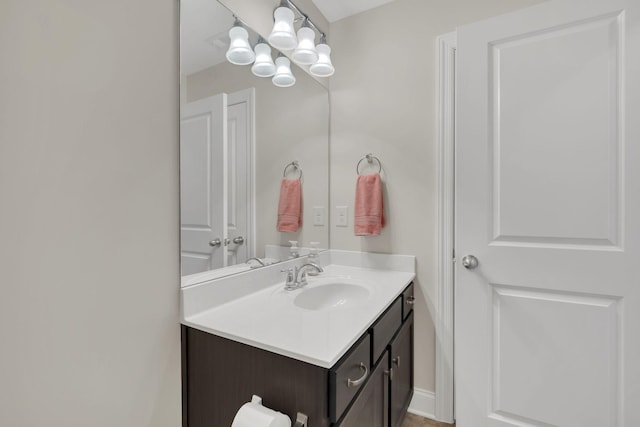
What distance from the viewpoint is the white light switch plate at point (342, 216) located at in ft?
6.14

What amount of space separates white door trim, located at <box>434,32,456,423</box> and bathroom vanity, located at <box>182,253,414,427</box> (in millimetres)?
368

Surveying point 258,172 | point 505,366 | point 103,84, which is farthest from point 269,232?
point 505,366

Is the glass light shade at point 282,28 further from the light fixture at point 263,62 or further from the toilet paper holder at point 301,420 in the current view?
the toilet paper holder at point 301,420

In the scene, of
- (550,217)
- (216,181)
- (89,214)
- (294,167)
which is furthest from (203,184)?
(550,217)

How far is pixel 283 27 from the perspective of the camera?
1.40m

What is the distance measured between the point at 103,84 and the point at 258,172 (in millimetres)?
689

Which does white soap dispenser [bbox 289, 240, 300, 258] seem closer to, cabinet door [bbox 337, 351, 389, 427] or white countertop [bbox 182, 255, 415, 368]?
white countertop [bbox 182, 255, 415, 368]

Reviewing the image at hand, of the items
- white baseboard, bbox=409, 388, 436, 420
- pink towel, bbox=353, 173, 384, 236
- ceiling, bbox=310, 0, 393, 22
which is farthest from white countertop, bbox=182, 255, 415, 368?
ceiling, bbox=310, 0, 393, 22

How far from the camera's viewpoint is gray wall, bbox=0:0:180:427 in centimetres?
66

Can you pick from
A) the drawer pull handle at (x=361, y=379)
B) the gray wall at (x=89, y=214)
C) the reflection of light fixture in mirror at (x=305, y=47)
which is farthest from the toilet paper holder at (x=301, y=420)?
the reflection of light fixture in mirror at (x=305, y=47)

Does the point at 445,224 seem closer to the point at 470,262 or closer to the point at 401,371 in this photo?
the point at 470,262

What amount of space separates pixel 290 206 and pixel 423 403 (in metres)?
1.29

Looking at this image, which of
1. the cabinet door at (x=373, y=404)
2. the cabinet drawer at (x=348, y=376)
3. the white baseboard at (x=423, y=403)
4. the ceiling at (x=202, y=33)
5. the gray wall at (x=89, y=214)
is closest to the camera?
Result: the gray wall at (x=89, y=214)

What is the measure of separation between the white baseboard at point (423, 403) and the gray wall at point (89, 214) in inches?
49.5
